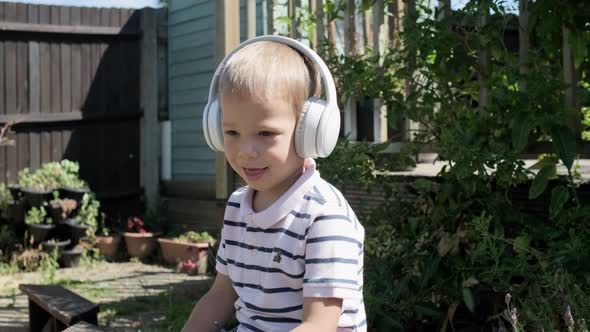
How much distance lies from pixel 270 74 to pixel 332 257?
432 mm

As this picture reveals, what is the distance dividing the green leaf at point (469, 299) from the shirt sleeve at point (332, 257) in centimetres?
116

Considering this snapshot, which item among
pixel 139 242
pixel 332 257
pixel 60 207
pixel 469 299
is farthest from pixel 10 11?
pixel 332 257

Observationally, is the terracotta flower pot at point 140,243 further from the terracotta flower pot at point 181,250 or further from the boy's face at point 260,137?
the boy's face at point 260,137

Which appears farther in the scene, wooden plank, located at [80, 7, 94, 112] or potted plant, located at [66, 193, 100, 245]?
wooden plank, located at [80, 7, 94, 112]

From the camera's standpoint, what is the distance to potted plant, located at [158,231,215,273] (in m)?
7.11

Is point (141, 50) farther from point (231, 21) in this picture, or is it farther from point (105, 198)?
point (231, 21)

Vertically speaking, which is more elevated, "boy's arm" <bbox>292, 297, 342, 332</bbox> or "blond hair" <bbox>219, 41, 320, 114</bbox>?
"blond hair" <bbox>219, 41, 320, 114</bbox>

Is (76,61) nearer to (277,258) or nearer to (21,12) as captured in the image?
(21,12)

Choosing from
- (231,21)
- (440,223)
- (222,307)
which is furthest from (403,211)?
(231,21)

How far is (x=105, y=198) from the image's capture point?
831cm

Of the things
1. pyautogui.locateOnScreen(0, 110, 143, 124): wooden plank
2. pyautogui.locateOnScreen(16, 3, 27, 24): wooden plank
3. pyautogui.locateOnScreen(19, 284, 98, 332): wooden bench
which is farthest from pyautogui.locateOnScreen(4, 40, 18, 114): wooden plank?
pyautogui.locateOnScreen(19, 284, 98, 332): wooden bench

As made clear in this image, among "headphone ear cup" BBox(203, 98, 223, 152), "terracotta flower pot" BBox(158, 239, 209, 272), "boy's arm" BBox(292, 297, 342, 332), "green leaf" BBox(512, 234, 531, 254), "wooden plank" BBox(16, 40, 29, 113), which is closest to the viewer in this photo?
"boy's arm" BBox(292, 297, 342, 332)

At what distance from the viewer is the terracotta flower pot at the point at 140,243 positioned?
7.73 m

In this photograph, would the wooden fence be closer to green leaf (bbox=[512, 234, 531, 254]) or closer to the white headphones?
green leaf (bbox=[512, 234, 531, 254])
